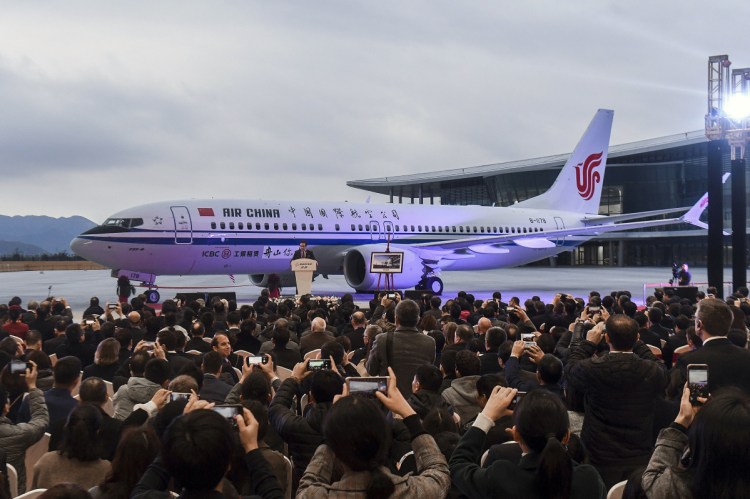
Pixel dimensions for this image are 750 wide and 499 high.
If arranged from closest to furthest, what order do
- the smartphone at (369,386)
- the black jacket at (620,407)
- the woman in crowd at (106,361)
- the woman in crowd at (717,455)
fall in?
the woman in crowd at (717,455)
the smartphone at (369,386)
the black jacket at (620,407)
the woman in crowd at (106,361)

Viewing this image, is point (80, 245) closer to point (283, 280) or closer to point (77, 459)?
point (283, 280)

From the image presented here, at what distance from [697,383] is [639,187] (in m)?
64.1

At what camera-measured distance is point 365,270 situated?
74.8ft

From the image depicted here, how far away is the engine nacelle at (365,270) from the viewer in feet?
75.7

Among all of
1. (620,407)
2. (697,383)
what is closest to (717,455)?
(697,383)

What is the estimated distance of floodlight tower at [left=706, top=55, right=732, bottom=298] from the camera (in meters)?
17.9

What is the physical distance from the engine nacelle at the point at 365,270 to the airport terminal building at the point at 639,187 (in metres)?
38.9

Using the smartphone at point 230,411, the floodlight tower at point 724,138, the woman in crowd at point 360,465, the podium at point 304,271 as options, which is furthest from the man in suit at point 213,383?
the floodlight tower at point 724,138

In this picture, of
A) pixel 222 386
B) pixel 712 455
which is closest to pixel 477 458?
pixel 712 455

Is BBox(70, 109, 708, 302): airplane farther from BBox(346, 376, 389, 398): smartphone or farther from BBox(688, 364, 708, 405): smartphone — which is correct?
BBox(688, 364, 708, 405): smartphone

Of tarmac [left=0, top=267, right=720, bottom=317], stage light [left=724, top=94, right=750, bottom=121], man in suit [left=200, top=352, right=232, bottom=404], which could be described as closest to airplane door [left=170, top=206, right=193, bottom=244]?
tarmac [left=0, top=267, right=720, bottom=317]

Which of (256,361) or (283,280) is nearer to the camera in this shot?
(256,361)

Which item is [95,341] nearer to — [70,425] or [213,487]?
[70,425]

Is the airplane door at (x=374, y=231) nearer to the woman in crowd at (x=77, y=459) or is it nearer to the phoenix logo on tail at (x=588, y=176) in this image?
the phoenix logo on tail at (x=588, y=176)
